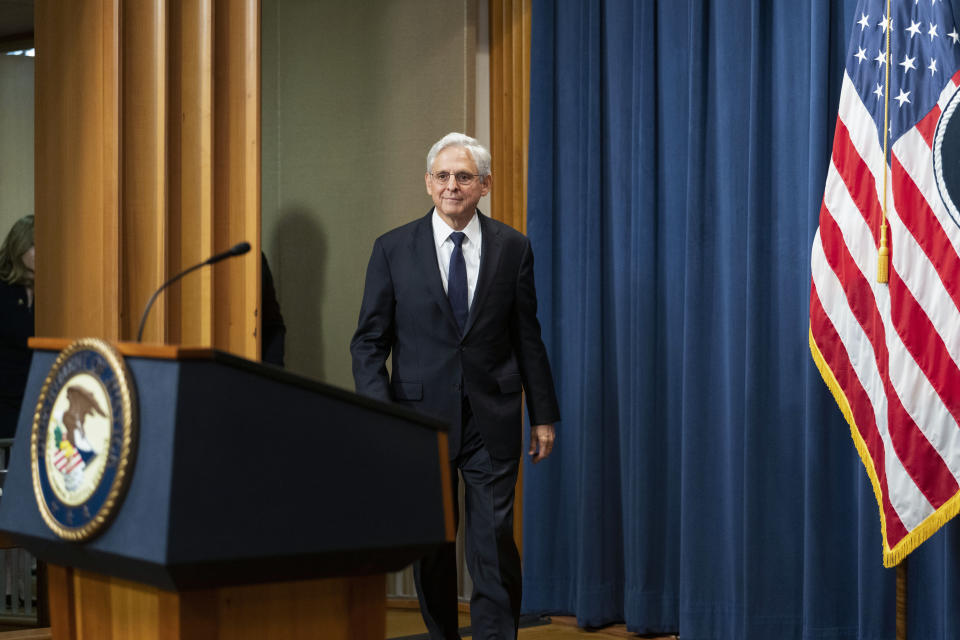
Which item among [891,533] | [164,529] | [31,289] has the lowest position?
[891,533]

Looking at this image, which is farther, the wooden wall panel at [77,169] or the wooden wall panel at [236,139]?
the wooden wall panel at [236,139]

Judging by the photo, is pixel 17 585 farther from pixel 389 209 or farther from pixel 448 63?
pixel 448 63

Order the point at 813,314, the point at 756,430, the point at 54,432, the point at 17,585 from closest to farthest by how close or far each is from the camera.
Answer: the point at 54,432, the point at 813,314, the point at 756,430, the point at 17,585

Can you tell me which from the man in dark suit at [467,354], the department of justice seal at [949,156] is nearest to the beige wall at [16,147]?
the man in dark suit at [467,354]

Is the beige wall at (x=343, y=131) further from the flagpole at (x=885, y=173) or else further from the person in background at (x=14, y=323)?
the flagpole at (x=885, y=173)

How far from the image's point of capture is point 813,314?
3.28 meters

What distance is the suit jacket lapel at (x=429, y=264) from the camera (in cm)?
315

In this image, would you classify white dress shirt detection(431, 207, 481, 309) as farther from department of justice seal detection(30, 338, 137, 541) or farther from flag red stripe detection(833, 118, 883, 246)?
department of justice seal detection(30, 338, 137, 541)

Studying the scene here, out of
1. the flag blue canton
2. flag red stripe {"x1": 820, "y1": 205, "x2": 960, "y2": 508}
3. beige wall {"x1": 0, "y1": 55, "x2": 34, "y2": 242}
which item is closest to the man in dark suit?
flag red stripe {"x1": 820, "y1": 205, "x2": 960, "y2": 508}

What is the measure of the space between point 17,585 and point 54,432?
3.03m

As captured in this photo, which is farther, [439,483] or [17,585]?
[17,585]

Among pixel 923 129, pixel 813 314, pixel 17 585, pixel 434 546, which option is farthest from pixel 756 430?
pixel 17 585

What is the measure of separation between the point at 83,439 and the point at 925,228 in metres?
2.35

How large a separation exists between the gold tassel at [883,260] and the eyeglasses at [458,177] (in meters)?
1.17
